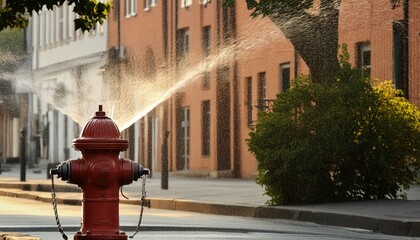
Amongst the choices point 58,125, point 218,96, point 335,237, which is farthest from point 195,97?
point 335,237

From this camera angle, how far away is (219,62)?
4809cm

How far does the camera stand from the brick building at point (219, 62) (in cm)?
3769

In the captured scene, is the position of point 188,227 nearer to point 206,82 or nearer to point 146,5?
point 206,82

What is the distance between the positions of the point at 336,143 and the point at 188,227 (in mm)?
5165

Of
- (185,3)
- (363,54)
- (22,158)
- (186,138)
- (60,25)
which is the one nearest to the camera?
(363,54)

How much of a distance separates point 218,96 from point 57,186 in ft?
46.6

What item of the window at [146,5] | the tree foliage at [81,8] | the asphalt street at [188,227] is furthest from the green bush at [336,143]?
the window at [146,5]

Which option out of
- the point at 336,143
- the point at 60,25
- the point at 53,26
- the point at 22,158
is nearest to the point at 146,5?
the point at 60,25

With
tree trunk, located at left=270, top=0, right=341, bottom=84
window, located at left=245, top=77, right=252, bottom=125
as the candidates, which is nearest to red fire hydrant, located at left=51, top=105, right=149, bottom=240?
tree trunk, located at left=270, top=0, right=341, bottom=84

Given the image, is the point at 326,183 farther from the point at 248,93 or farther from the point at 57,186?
the point at 248,93

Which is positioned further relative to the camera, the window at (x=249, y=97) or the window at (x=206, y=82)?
the window at (x=206, y=82)

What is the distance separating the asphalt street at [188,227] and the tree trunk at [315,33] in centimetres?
733

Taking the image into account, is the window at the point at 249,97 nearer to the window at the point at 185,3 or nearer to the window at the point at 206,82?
the window at the point at 206,82

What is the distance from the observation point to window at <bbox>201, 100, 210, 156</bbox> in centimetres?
5169
